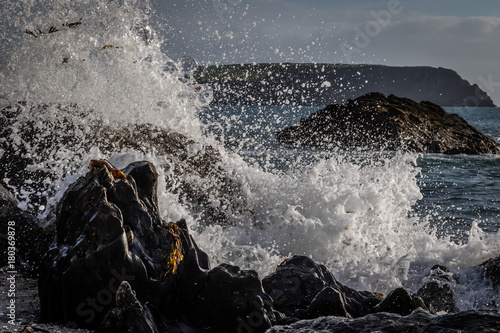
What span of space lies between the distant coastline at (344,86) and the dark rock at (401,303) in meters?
95.3

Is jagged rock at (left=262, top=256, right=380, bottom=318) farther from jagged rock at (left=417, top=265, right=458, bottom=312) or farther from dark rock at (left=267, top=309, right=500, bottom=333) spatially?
jagged rock at (left=417, top=265, right=458, bottom=312)

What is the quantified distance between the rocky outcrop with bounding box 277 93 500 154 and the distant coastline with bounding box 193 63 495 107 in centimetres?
7330

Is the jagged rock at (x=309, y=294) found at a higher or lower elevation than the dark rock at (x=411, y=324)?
higher

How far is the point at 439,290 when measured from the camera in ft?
16.5

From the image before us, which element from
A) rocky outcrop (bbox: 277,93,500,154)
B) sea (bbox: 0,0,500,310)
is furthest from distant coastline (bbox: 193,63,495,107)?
sea (bbox: 0,0,500,310)

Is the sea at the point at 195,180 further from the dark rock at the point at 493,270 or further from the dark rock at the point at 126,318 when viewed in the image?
the dark rock at the point at 126,318

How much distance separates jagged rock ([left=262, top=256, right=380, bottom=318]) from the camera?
304 centimetres

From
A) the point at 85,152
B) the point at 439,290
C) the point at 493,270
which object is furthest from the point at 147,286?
the point at 493,270

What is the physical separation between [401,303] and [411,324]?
795 millimetres

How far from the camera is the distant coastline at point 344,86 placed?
10531cm

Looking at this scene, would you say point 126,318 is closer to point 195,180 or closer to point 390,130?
point 195,180

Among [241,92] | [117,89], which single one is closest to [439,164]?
[117,89]

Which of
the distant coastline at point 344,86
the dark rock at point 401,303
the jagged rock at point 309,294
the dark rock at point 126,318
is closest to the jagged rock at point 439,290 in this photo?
the jagged rock at point 309,294

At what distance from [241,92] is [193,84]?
4229 inches
